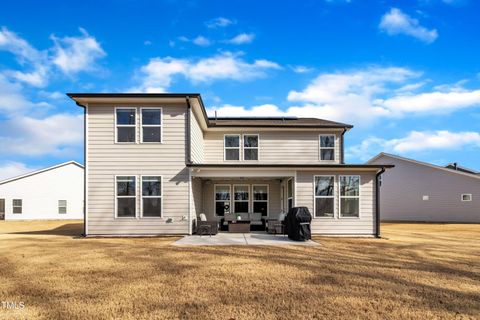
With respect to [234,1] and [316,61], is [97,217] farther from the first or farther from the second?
[316,61]

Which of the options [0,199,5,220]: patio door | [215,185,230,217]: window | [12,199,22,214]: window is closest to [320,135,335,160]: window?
[215,185,230,217]: window

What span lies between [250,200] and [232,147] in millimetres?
2966

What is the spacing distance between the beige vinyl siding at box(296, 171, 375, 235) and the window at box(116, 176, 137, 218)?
22.3 ft

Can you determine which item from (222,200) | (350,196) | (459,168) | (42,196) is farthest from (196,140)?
(459,168)

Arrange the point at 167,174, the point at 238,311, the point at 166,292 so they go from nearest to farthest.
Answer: the point at 238,311 < the point at 166,292 < the point at 167,174

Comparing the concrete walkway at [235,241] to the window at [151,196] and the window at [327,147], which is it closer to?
the window at [151,196]

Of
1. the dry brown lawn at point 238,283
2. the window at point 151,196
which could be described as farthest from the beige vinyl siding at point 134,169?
the dry brown lawn at point 238,283

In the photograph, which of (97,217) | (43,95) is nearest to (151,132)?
(97,217)

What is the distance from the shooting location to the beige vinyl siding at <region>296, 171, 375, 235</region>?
13.7 meters

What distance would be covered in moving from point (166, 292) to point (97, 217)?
870 cm

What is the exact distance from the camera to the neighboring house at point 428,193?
24203 mm

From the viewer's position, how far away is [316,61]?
13172 millimetres

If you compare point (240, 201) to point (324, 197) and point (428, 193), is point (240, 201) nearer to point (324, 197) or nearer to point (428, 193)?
point (324, 197)

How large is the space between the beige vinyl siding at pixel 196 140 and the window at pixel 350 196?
6.54 m
